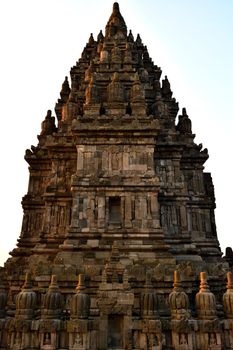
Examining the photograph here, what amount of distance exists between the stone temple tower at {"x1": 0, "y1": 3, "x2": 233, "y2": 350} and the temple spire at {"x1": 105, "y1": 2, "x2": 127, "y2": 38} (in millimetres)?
328

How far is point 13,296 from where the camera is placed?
15.6 metres

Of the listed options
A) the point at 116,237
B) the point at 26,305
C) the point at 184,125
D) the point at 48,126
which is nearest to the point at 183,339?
the point at 116,237

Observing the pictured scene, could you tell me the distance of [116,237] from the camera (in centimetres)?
1708

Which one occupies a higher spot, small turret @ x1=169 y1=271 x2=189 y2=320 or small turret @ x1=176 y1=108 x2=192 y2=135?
small turret @ x1=176 y1=108 x2=192 y2=135

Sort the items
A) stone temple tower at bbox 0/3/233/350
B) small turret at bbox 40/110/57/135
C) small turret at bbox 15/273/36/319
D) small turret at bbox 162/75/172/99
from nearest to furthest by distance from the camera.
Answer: stone temple tower at bbox 0/3/233/350, small turret at bbox 15/273/36/319, small turret at bbox 40/110/57/135, small turret at bbox 162/75/172/99

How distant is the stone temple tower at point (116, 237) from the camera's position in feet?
42.9

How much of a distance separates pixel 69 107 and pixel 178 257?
12790mm

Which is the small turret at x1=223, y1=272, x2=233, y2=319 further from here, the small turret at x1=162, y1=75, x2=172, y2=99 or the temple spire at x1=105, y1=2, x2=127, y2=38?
the temple spire at x1=105, y1=2, x2=127, y2=38

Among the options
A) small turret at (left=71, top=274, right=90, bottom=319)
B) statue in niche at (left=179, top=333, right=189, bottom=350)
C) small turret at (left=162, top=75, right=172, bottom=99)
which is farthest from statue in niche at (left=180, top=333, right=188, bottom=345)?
small turret at (left=162, top=75, right=172, bottom=99)

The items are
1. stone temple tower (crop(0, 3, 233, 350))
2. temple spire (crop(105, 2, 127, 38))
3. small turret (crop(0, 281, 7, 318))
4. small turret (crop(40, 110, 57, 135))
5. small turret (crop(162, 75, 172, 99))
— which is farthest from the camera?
small turret (crop(162, 75, 172, 99))

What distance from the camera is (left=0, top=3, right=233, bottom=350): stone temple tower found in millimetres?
13070

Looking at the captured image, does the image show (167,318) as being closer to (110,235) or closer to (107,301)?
(107,301)

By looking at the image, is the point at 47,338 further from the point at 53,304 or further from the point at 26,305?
the point at 26,305

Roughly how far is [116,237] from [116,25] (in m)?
20.0
